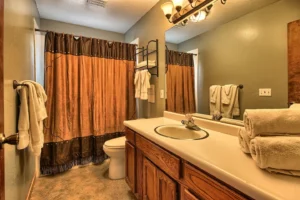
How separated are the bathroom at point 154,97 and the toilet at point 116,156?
0.01 metres

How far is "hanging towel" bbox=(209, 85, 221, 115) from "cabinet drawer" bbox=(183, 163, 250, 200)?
29.0 inches

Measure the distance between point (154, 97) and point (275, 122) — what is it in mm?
1728

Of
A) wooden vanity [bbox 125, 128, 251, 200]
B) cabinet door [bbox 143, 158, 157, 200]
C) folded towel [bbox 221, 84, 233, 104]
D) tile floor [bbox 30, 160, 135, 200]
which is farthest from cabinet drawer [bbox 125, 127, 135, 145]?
folded towel [bbox 221, 84, 233, 104]

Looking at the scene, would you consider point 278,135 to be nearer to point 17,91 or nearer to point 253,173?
point 253,173

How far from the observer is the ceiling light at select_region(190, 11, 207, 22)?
62.1 inches

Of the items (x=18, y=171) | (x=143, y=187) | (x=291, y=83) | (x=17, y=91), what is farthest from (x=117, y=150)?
(x=291, y=83)

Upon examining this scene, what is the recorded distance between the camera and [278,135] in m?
0.70

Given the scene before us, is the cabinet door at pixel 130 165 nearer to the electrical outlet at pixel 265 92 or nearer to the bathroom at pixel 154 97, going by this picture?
the bathroom at pixel 154 97

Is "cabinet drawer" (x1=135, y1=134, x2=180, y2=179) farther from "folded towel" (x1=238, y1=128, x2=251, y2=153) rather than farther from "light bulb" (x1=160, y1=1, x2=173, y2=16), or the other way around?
"light bulb" (x1=160, y1=1, x2=173, y2=16)

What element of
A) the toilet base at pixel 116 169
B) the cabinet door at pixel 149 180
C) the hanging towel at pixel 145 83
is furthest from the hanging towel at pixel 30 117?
the hanging towel at pixel 145 83

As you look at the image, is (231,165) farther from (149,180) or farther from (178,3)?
(178,3)

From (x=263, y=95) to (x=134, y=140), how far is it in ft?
3.81

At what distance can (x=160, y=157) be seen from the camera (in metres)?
1.19

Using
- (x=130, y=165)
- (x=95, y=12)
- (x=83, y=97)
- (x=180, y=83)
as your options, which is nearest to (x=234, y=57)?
(x=180, y=83)
